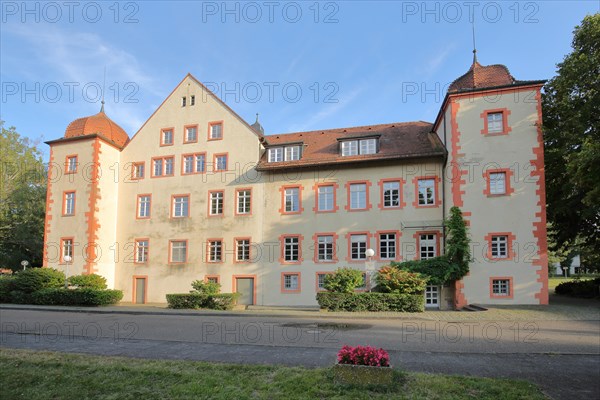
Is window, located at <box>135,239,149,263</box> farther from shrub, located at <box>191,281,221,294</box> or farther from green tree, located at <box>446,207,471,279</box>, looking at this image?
green tree, located at <box>446,207,471,279</box>

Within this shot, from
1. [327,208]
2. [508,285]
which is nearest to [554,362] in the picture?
[508,285]

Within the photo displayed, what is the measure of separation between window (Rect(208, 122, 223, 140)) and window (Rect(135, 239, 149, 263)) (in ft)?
28.4

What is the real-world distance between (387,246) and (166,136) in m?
17.5

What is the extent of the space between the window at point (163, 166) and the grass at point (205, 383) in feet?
76.0

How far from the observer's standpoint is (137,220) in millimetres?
30500

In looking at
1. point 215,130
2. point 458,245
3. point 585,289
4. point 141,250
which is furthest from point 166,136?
point 585,289

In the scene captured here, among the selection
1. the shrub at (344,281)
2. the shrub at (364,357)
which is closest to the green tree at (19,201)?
the shrub at (344,281)

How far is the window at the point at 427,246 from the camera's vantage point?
24422mm

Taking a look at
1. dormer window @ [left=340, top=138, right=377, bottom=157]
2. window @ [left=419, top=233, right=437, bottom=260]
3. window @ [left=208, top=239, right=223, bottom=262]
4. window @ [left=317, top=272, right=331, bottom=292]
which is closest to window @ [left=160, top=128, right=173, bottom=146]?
window @ [left=208, top=239, right=223, bottom=262]

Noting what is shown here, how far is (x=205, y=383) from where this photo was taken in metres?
6.70

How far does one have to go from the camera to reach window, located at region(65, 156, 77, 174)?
30.9 metres

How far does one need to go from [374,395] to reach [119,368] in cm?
455

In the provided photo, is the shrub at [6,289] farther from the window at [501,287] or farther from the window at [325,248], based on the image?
the window at [501,287]

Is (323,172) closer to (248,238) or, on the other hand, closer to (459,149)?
(248,238)
